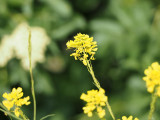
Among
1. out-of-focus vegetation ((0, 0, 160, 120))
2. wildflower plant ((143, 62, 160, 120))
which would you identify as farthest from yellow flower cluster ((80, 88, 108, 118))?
out-of-focus vegetation ((0, 0, 160, 120))

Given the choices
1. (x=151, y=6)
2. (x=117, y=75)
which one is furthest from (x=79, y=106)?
(x=151, y=6)

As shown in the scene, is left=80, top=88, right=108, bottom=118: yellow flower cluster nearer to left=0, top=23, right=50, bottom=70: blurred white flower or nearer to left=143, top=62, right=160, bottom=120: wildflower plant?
left=143, top=62, right=160, bottom=120: wildflower plant

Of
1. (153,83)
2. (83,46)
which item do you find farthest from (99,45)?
(153,83)

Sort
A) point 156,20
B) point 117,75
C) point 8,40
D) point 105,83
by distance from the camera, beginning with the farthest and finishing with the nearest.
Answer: point 105,83 < point 117,75 < point 156,20 < point 8,40

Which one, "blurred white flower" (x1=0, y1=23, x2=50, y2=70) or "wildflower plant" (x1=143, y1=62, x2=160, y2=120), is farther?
"blurred white flower" (x1=0, y1=23, x2=50, y2=70)

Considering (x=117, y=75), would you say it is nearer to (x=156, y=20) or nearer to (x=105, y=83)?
(x=105, y=83)

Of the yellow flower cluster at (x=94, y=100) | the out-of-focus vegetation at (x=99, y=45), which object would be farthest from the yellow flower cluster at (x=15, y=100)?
the out-of-focus vegetation at (x=99, y=45)

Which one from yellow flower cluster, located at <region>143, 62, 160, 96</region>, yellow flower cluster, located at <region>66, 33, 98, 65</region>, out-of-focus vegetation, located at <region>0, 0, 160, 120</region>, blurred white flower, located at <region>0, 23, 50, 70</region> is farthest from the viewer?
out-of-focus vegetation, located at <region>0, 0, 160, 120</region>
